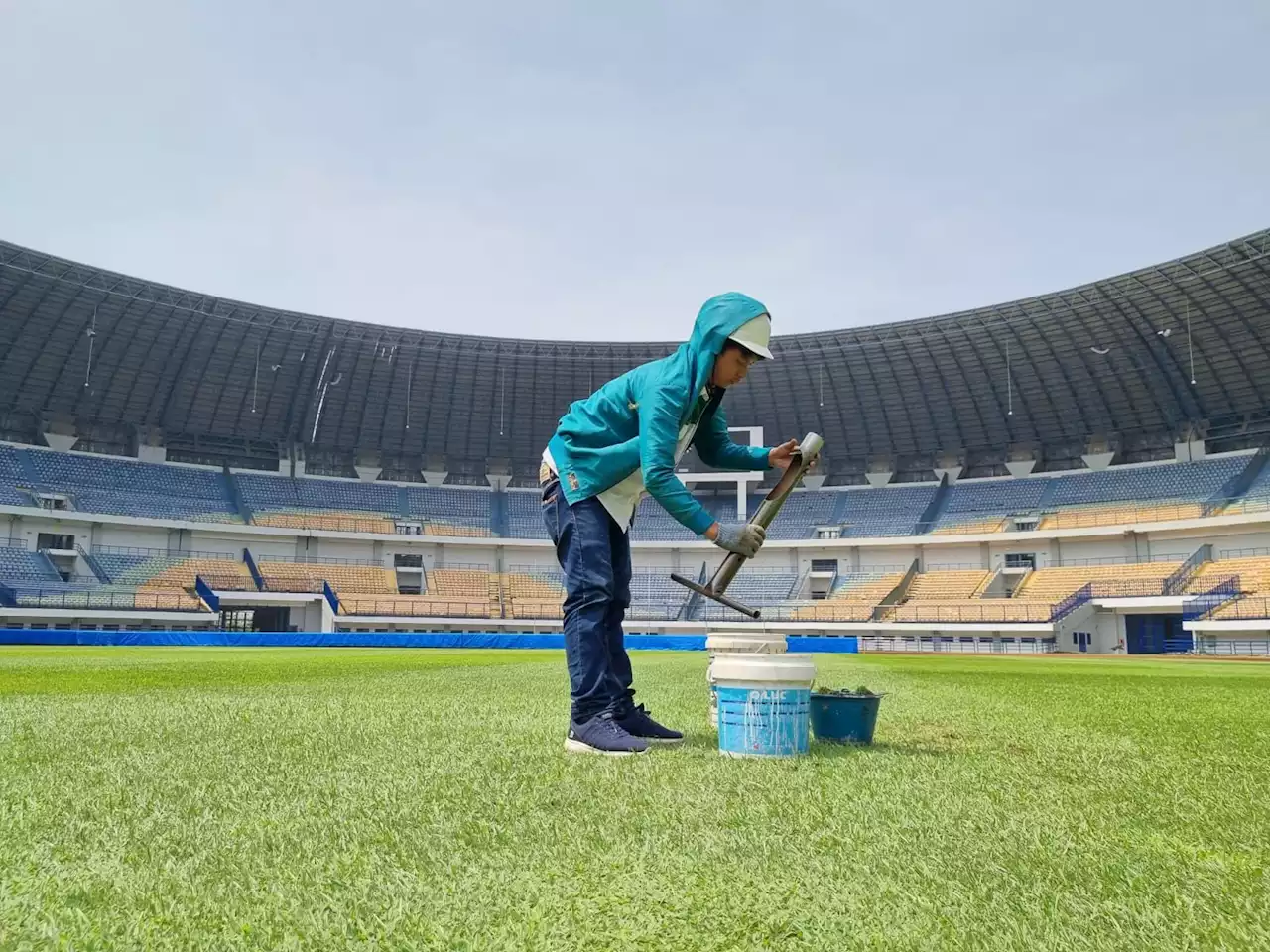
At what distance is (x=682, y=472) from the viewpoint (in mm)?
50531

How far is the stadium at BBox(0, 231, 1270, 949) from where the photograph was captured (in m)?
1.83

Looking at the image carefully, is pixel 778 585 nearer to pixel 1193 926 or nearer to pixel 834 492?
pixel 834 492

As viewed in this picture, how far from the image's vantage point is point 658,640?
3712 cm

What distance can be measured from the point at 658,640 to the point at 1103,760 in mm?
33703

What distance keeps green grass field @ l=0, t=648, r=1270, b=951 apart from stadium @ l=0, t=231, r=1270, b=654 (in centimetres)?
3620

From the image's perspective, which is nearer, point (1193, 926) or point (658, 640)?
point (1193, 926)

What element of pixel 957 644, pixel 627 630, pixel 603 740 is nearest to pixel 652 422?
pixel 603 740

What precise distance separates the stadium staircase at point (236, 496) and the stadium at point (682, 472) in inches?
5.7

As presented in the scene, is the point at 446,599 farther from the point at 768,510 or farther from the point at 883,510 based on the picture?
the point at 768,510

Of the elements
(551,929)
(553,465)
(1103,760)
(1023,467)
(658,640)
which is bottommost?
(658,640)

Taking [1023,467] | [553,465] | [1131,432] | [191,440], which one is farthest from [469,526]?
[553,465]

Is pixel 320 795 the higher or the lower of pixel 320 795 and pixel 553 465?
the lower

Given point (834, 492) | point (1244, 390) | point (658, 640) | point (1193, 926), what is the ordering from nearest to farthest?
1. point (1193, 926)
2. point (658, 640)
3. point (1244, 390)
4. point (834, 492)

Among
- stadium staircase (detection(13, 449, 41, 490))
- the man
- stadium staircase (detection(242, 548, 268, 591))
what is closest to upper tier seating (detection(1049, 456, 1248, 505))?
stadium staircase (detection(242, 548, 268, 591))
